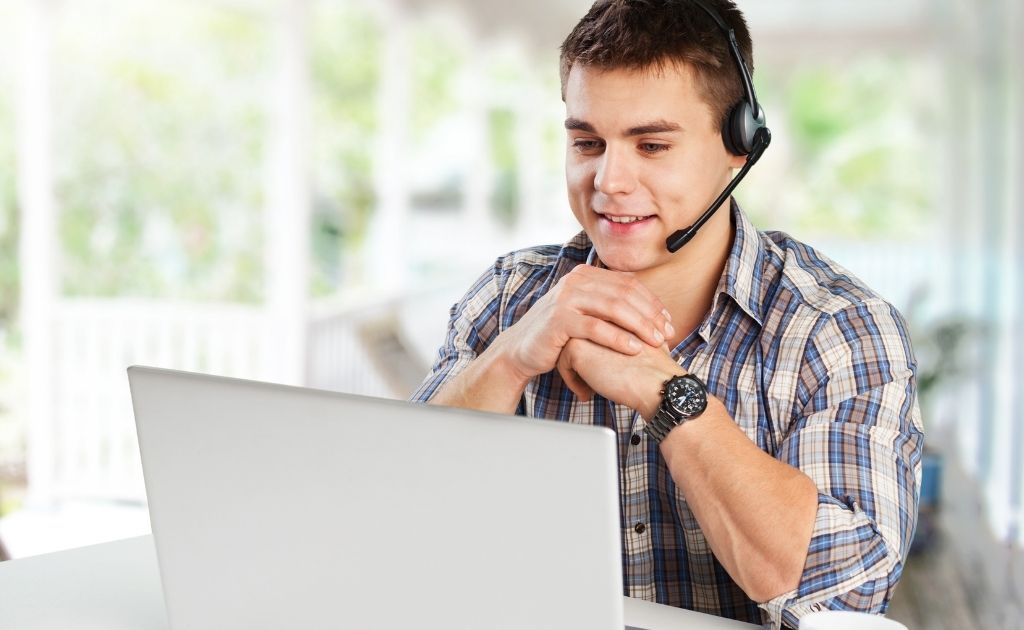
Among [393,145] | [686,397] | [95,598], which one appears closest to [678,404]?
[686,397]

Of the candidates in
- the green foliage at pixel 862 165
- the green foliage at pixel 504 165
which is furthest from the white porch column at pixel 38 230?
the green foliage at pixel 862 165

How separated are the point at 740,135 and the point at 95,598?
2.86ft

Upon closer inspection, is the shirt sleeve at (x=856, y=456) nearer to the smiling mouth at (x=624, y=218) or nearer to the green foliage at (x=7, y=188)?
the smiling mouth at (x=624, y=218)

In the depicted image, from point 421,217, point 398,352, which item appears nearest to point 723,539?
point 398,352

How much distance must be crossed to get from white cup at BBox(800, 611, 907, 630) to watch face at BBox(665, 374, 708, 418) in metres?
0.28

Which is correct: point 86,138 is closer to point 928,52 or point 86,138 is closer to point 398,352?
point 398,352

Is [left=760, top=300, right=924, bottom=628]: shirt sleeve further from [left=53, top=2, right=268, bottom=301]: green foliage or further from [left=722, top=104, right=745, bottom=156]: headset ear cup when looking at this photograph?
[left=53, top=2, right=268, bottom=301]: green foliage

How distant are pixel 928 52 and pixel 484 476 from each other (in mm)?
8813

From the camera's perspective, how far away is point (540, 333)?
46.5 inches

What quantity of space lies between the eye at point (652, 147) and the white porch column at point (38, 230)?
2.98 m

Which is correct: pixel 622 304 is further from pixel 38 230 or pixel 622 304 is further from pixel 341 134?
pixel 341 134

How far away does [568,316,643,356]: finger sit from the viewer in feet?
3.67

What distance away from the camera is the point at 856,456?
1.08 metres

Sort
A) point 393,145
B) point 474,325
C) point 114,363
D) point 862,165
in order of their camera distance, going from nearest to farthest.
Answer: point 474,325, point 114,363, point 393,145, point 862,165
